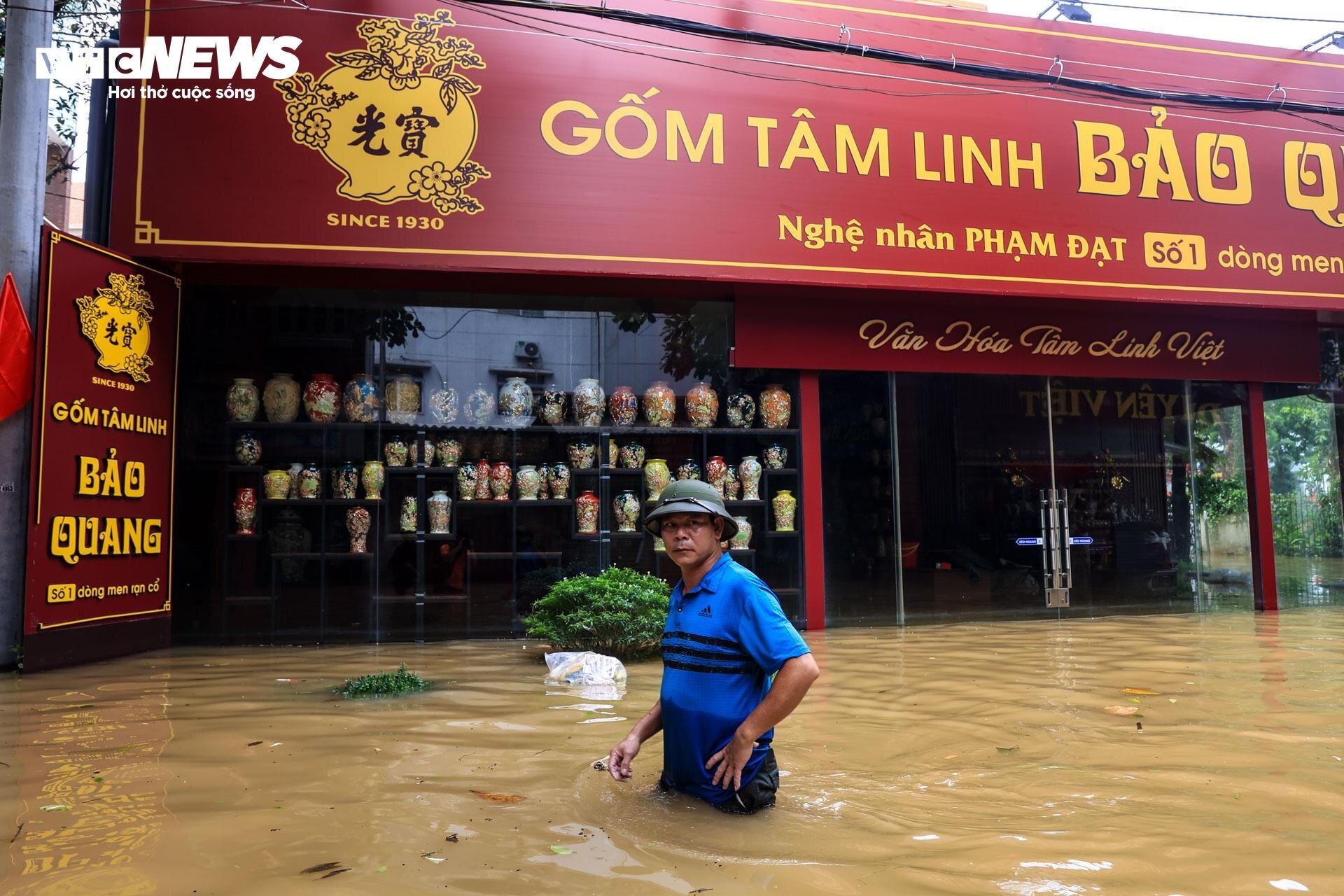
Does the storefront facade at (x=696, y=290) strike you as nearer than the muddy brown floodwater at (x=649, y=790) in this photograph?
No

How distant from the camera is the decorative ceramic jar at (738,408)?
9.77 meters

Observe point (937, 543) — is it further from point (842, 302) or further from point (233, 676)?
point (233, 676)

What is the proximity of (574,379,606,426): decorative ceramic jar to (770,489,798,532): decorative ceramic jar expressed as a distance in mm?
1904

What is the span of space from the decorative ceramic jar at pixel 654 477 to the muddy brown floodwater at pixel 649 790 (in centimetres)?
303

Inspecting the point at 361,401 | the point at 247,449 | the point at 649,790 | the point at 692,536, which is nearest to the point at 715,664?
the point at 692,536

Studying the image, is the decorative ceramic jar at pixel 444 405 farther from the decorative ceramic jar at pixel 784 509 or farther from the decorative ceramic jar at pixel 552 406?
the decorative ceramic jar at pixel 784 509

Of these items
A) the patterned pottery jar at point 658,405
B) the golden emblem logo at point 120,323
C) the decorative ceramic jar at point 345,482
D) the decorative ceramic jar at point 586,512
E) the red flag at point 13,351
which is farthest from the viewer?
the patterned pottery jar at point 658,405

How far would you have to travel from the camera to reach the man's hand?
307cm

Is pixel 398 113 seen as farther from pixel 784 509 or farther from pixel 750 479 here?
pixel 784 509

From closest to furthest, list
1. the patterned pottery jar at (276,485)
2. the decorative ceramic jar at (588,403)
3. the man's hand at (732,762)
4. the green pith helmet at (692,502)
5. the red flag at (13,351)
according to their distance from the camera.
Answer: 1. the man's hand at (732,762)
2. the green pith helmet at (692,502)
3. the red flag at (13,351)
4. the patterned pottery jar at (276,485)
5. the decorative ceramic jar at (588,403)

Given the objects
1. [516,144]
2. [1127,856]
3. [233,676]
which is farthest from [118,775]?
[516,144]

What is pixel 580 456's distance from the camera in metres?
9.45

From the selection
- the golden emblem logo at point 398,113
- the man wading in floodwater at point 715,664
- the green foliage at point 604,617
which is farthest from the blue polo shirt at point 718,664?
the golden emblem logo at point 398,113

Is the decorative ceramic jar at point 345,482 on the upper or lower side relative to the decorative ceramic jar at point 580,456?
lower
